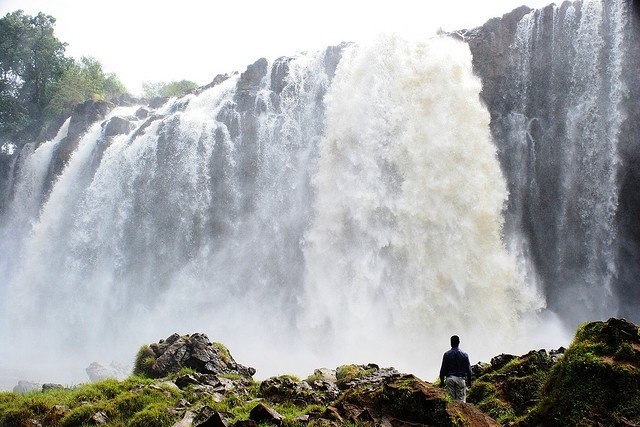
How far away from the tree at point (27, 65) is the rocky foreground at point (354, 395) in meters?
42.1

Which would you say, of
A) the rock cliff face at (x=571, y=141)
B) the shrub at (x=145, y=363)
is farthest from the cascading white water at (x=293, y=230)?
the shrub at (x=145, y=363)

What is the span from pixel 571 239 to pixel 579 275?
5.17 ft

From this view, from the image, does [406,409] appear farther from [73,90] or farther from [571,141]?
[73,90]

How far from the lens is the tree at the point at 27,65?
45906 mm

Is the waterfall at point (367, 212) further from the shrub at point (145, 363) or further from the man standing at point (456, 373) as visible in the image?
the man standing at point (456, 373)

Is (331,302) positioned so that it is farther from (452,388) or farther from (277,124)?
(452,388)

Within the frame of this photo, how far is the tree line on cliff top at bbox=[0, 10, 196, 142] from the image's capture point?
45.5 metres

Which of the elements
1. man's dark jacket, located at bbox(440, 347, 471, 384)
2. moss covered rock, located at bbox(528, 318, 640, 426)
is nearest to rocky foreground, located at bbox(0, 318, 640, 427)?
moss covered rock, located at bbox(528, 318, 640, 426)

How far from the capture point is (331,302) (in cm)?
2103

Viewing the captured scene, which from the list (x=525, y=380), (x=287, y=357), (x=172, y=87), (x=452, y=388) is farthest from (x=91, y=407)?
(x=172, y=87)

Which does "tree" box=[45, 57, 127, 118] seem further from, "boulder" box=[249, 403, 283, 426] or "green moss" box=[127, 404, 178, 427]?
"boulder" box=[249, 403, 283, 426]

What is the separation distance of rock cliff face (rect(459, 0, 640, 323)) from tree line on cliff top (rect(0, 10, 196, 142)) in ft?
105

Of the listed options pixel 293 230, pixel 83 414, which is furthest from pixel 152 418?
pixel 293 230

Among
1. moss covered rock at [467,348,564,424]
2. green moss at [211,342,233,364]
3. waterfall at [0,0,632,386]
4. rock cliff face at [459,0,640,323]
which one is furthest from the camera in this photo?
rock cliff face at [459,0,640,323]
